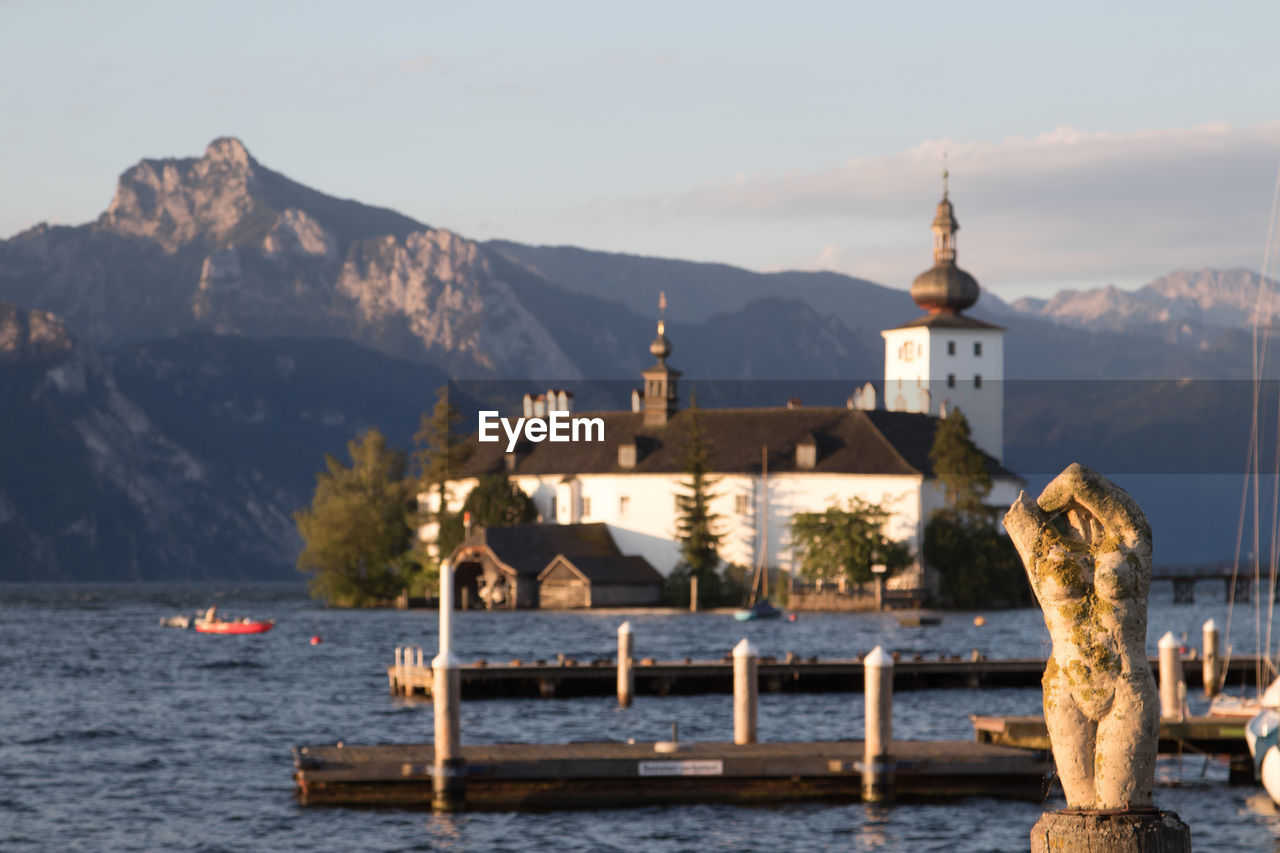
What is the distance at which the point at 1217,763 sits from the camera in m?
41.2

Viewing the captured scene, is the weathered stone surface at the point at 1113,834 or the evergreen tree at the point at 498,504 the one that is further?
the evergreen tree at the point at 498,504

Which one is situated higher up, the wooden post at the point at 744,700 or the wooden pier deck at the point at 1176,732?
the wooden post at the point at 744,700

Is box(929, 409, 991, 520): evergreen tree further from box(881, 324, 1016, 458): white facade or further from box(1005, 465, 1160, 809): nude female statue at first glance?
box(1005, 465, 1160, 809): nude female statue

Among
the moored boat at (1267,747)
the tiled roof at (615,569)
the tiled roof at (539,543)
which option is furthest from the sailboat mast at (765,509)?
the moored boat at (1267,747)

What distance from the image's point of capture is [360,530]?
134375 mm

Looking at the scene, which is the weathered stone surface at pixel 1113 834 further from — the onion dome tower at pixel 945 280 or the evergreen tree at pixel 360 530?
the onion dome tower at pixel 945 280

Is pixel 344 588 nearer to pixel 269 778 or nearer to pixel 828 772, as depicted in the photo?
pixel 269 778

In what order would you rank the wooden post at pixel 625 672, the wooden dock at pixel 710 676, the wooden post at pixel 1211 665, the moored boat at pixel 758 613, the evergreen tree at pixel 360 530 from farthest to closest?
the evergreen tree at pixel 360 530 → the moored boat at pixel 758 613 → the wooden dock at pixel 710 676 → the wooden post at pixel 1211 665 → the wooden post at pixel 625 672

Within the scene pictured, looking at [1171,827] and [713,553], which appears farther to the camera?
[713,553]

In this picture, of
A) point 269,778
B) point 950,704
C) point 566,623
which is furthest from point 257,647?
point 269,778

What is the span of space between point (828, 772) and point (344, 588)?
346 feet

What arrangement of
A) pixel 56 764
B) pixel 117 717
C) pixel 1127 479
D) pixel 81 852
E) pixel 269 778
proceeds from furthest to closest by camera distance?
pixel 1127 479 < pixel 117 717 < pixel 56 764 < pixel 269 778 < pixel 81 852

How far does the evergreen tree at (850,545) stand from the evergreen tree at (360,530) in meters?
31.7

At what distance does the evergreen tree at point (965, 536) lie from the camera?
120 meters
